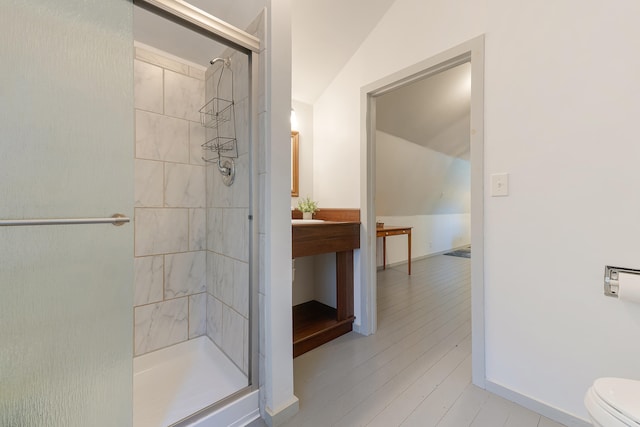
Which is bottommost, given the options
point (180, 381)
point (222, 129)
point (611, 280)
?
point (180, 381)

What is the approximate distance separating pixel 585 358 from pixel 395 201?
339cm

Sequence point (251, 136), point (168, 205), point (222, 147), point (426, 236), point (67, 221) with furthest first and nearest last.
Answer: point (426, 236) → point (168, 205) → point (222, 147) → point (251, 136) → point (67, 221)

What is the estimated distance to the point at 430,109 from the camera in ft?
11.1

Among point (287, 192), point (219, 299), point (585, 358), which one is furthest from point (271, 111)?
point (585, 358)

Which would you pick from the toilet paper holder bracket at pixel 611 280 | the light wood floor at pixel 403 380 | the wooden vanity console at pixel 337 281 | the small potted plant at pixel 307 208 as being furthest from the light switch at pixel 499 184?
the small potted plant at pixel 307 208

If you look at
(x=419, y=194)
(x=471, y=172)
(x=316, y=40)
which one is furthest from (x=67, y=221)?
(x=419, y=194)

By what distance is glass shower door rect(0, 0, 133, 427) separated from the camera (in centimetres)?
79

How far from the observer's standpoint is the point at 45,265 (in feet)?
2.71

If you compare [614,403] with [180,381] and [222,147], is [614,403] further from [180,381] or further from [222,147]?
[222,147]

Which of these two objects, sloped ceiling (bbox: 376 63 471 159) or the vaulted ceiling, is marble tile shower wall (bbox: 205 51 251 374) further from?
sloped ceiling (bbox: 376 63 471 159)

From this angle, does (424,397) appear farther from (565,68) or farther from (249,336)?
(565,68)

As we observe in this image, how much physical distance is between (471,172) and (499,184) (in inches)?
6.1

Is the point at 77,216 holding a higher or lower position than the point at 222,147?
lower

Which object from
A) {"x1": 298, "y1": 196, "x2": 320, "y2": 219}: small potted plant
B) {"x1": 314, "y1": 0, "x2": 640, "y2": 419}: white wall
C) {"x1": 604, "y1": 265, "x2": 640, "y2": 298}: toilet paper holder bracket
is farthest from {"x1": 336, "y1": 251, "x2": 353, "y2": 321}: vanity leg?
{"x1": 604, "y1": 265, "x2": 640, "y2": 298}: toilet paper holder bracket
